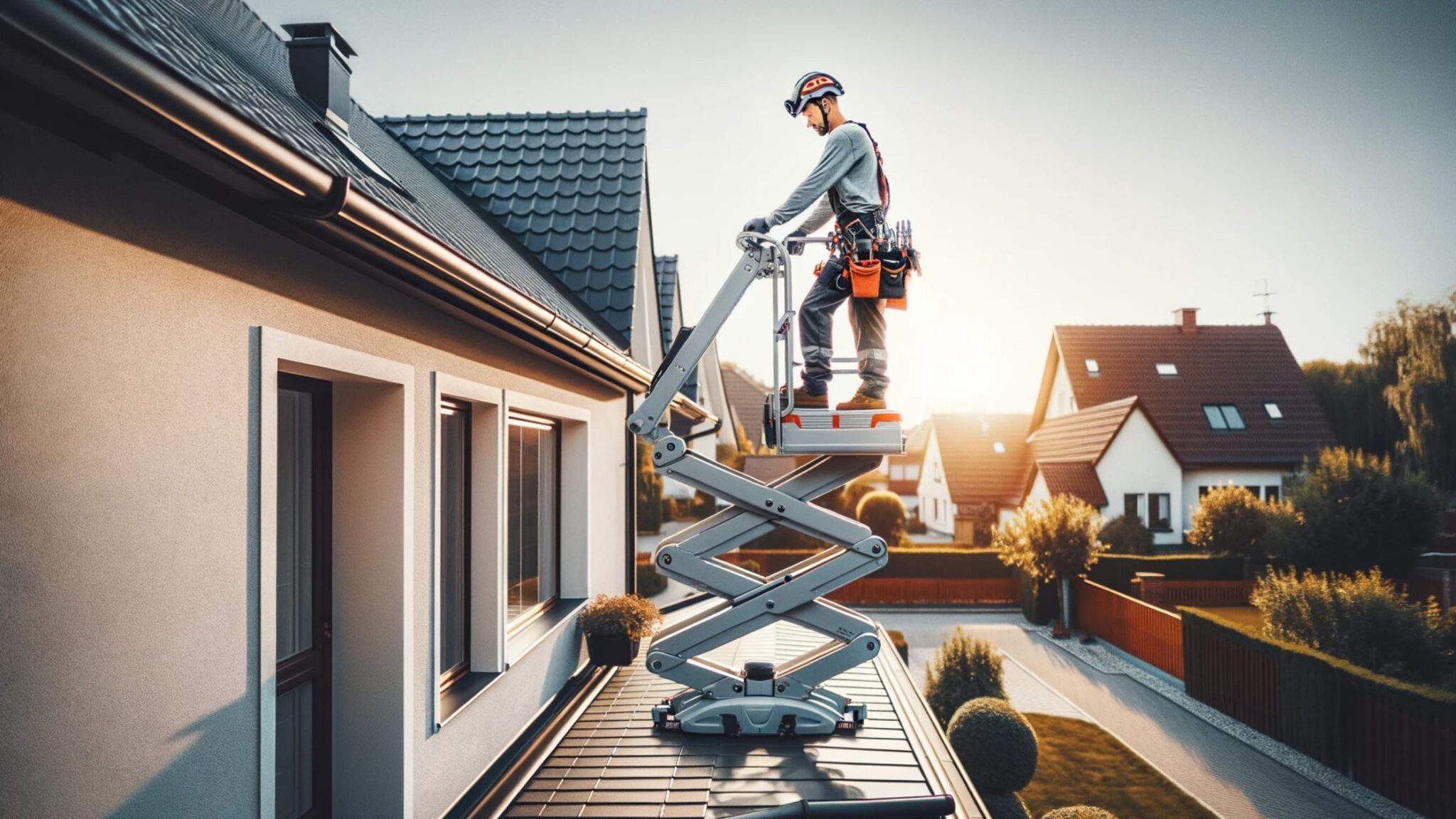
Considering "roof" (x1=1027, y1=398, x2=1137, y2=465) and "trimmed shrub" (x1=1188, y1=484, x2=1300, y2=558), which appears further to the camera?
"roof" (x1=1027, y1=398, x2=1137, y2=465)

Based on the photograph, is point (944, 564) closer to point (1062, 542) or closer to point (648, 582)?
point (1062, 542)

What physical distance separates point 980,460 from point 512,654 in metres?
29.8

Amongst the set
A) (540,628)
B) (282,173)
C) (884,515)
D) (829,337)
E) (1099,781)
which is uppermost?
(282,173)

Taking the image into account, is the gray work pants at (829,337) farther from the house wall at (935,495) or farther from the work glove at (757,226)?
the house wall at (935,495)

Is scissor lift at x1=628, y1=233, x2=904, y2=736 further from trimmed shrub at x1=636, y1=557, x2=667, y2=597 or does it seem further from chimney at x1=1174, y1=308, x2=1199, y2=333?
chimney at x1=1174, y1=308, x2=1199, y2=333

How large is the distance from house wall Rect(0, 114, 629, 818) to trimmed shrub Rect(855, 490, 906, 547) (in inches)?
892

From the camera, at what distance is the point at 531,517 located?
6652 mm

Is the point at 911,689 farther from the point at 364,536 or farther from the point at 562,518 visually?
the point at 364,536

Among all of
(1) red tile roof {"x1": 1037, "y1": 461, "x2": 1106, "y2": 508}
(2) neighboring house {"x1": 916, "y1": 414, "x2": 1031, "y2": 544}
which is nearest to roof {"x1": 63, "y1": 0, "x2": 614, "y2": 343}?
(1) red tile roof {"x1": 1037, "y1": 461, "x2": 1106, "y2": 508}

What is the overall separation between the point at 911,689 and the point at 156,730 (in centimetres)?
576

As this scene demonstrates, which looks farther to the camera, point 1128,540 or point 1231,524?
point 1128,540

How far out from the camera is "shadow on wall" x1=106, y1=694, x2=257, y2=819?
222 cm

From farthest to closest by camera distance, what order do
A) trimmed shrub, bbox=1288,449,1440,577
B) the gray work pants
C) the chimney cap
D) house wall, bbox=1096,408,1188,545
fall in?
house wall, bbox=1096,408,1188,545, trimmed shrub, bbox=1288,449,1440,577, the chimney cap, the gray work pants

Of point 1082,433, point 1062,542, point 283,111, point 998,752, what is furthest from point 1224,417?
point 283,111
